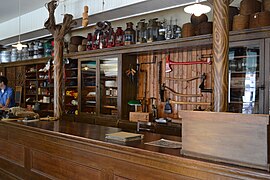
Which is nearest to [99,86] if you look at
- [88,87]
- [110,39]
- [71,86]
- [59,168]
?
[88,87]

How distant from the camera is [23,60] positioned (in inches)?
295

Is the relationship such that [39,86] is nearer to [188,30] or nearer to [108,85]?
[108,85]

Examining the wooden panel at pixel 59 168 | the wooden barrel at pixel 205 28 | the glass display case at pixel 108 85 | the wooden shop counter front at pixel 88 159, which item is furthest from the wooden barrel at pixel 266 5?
the wooden panel at pixel 59 168

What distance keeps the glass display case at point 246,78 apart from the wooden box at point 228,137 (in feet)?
5.93

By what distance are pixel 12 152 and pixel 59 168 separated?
3.66ft

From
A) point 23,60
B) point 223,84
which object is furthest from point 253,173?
point 23,60

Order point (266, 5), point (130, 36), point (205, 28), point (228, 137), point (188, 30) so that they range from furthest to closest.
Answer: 1. point (130, 36)
2. point (188, 30)
3. point (205, 28)
4. point (266, 5)
5. point (228, 137)

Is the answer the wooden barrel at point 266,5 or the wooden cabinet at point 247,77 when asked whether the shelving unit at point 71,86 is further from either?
the wooden barrel at point 266,5

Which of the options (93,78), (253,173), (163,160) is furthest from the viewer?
(93,78)

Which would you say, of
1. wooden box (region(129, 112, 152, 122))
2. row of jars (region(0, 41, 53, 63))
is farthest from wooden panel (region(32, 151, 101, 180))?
row of jars (region(0, 41, 53, 63))

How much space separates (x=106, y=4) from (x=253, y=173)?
3822mm

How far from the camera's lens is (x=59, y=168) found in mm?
2695

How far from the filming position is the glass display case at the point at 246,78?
318cm

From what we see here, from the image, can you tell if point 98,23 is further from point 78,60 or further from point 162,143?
point 162,143
